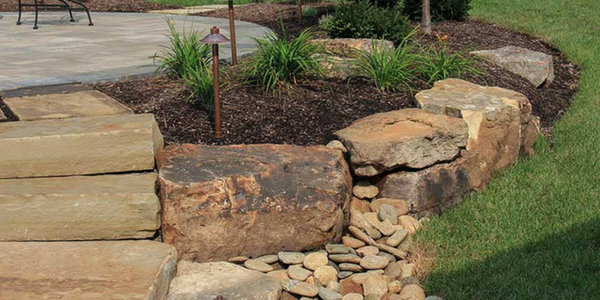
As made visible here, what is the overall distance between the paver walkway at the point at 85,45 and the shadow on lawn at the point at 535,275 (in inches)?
160

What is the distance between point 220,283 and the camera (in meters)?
4.45

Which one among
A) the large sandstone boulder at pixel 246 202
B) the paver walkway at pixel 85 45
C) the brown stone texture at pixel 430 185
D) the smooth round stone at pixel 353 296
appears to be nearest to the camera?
the smooth round stone at pixel 353 296

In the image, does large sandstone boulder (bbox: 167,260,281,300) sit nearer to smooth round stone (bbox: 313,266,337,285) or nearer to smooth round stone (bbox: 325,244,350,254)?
smooth round stone (bbox: 313,266,337,285)

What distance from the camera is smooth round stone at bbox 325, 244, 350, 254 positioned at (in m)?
5.06

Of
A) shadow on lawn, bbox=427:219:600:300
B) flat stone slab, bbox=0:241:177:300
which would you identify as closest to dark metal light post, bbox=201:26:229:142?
flat stone slab, bbox=0:241:177:300

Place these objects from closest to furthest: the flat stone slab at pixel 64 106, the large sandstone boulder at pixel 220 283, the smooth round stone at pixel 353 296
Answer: the large sandstone boulder at pixel 220 283 → the smooth round stone at pixel 353 296 → the flat stone slab at pixel 64 106

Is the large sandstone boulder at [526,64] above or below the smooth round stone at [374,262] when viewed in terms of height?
above

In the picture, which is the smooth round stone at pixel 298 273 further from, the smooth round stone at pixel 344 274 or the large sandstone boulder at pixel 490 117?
the large sandstone boulder at pixel 490 117

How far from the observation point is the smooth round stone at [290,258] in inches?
194

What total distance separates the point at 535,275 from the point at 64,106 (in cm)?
368

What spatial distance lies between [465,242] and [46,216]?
2.59 metres

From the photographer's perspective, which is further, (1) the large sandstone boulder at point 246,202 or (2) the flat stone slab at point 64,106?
(2) the flat stone slab at point 64,106

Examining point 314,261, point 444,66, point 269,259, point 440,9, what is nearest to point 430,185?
point 314,261

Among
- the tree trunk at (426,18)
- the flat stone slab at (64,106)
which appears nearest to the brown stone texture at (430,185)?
the flat stone slab at (64,106)
